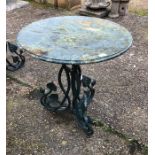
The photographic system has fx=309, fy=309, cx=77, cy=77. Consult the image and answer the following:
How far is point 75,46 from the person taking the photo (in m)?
3.04

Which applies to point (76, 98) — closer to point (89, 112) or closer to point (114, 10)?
point (89, 112)

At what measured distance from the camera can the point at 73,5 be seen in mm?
6984

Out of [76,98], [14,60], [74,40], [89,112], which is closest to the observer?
[74,40]

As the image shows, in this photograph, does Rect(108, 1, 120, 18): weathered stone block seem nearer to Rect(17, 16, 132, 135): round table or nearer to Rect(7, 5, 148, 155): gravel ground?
Rect(7, 5, 148, 155): gravel ground

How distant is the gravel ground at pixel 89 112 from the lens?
130 inches

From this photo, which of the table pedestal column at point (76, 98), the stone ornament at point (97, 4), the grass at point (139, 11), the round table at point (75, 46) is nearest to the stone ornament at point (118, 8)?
the stone ornament at point (97, 4)

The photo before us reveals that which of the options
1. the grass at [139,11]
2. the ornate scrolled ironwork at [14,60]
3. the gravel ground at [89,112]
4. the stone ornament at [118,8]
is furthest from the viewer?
the grass at [139,11]

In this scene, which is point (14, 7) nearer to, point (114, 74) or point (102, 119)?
point (114, 74)

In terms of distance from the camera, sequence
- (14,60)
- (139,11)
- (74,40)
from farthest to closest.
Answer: (139,11)
(14,60)
(74,40)

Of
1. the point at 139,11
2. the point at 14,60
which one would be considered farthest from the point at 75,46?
the point at 139,11

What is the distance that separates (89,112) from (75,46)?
1.05 m

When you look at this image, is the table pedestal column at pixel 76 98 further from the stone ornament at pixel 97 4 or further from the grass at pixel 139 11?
the grass at pixel 139 11

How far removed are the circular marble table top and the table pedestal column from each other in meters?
0.33

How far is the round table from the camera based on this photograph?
289 centimetres
